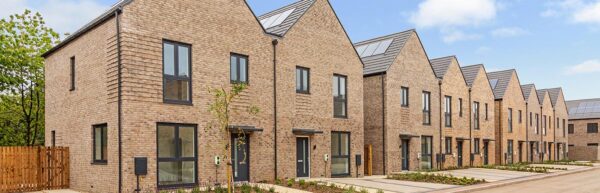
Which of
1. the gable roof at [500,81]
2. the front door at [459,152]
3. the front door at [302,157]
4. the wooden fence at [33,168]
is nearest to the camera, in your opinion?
the wooden fence at [33,168]

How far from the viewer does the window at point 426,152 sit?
27656mm

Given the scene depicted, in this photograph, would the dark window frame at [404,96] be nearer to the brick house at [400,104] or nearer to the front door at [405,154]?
the brick house at [400,104]

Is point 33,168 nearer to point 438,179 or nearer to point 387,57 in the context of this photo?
point 438,179

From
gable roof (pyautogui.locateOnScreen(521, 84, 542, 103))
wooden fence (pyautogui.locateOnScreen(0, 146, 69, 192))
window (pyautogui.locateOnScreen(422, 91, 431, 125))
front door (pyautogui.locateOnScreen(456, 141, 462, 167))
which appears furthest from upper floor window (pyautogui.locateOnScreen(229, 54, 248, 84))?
gable roof (pyautogui.locateOnScreen(521, 84, 542, 103))

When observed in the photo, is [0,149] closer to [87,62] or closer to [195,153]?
[87,62]

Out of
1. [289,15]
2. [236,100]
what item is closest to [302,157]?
[236,100]

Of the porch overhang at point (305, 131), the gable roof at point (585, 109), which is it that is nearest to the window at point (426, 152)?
the porch overhang at point (305, 131)

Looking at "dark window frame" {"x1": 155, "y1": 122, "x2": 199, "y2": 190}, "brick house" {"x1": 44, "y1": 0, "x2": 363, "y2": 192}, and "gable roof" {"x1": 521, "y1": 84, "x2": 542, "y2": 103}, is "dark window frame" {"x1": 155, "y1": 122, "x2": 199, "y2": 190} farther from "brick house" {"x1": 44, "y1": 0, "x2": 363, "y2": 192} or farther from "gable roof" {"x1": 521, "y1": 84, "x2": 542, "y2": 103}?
"gable roof" {"x1": 521, "y1": 84, "x2": 542, "y2": 103}

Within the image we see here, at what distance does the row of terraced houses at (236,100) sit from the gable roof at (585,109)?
43.1 meters

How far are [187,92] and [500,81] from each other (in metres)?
29.8

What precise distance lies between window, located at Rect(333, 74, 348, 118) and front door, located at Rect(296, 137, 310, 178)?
85.2 inches

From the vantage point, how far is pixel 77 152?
16609mm

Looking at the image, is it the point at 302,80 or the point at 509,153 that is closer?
the point at 302,80

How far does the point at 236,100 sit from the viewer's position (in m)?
17.1
